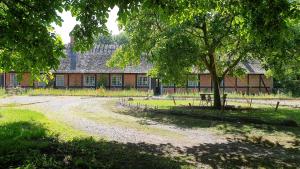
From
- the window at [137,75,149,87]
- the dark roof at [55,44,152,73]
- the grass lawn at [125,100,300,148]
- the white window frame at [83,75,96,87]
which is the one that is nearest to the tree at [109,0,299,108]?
the grass lawn at [125,100,300,148]

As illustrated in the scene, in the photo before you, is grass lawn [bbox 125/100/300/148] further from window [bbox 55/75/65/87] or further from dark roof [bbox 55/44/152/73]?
window [bbox 55/75/65/87]

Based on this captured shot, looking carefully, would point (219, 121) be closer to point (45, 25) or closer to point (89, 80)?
point (45, 25)

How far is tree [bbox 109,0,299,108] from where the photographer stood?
36.0 feet

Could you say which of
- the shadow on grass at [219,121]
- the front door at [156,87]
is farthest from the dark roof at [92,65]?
the shadow on grass at [219,121]

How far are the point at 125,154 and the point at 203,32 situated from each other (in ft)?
49.7

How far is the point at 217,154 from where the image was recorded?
37.3 feet

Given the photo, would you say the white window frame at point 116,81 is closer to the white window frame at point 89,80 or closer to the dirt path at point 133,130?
the white window frame at point 89,80

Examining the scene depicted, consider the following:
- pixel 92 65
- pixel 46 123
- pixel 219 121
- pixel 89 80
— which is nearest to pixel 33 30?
pixel 46 123

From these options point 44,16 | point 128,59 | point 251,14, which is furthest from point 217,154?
point 128,59

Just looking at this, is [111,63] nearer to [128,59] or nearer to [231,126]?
[128,59]

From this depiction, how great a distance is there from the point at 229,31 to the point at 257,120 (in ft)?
17.5

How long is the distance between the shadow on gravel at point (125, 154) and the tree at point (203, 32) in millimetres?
3274

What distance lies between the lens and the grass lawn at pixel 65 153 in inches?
361

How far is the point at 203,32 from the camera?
969 inches
